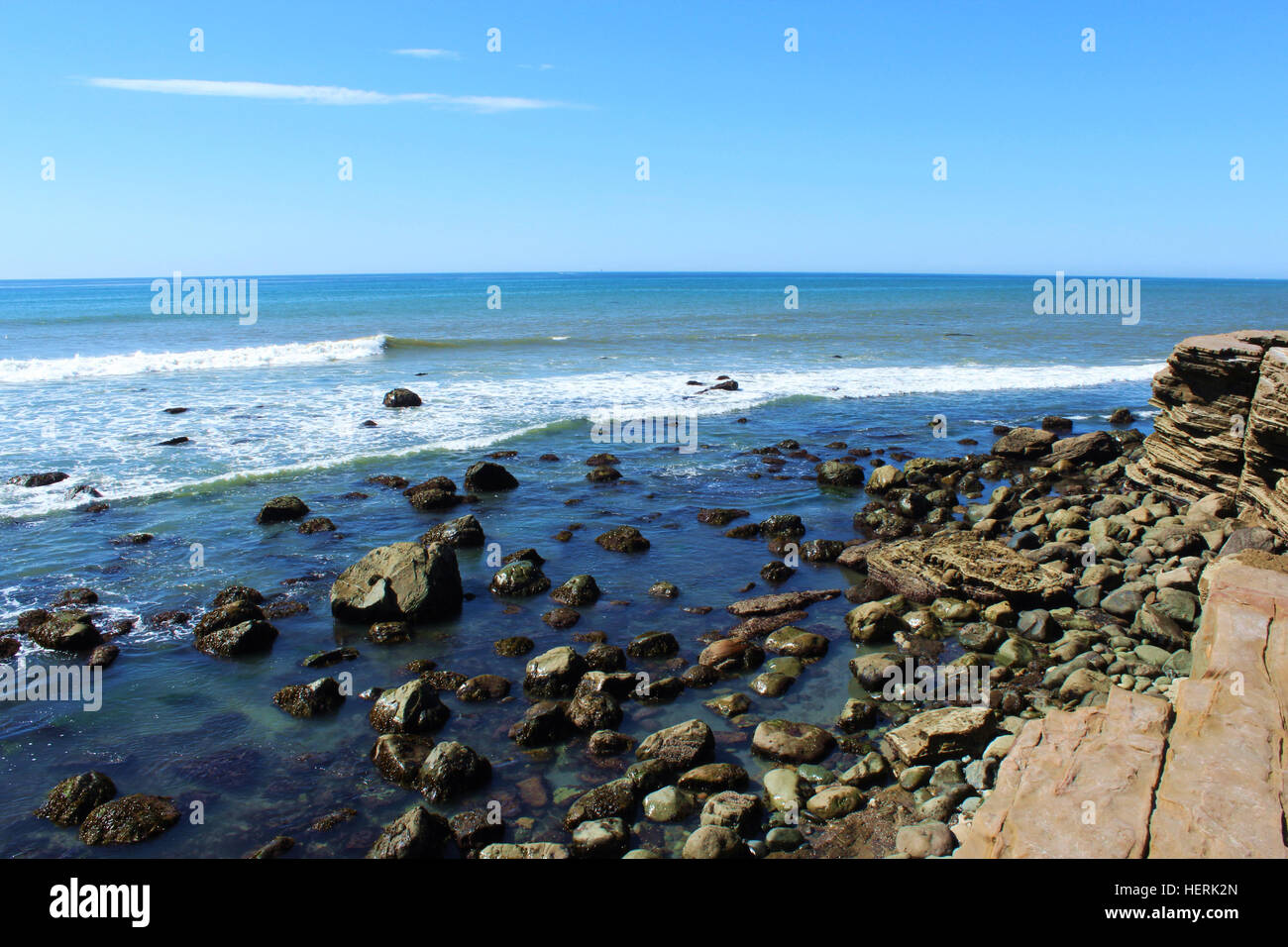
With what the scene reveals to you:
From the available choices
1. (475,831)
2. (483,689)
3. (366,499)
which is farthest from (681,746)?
(366,499)

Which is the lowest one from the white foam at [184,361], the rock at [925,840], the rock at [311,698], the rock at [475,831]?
the rock at [475,831]

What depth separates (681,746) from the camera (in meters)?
8.03

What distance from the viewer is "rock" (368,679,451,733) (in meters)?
8.62

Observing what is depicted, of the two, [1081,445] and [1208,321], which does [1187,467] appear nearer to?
[1081,445]

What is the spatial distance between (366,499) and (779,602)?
916 centimetres

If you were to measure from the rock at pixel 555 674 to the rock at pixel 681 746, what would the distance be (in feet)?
4.81

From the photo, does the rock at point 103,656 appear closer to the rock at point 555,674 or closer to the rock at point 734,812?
the rock at point 555,674

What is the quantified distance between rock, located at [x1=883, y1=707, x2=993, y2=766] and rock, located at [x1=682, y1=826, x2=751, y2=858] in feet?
6.98

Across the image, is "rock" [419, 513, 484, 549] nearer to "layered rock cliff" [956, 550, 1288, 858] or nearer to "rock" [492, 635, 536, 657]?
"rock" [492, 635, 536, 657]

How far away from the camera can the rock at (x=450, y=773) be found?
7578 millimetres

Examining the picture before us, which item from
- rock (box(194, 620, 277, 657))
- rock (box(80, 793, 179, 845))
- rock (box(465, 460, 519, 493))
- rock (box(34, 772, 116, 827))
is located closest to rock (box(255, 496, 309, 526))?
rock (box(465, 460, 519, 493))

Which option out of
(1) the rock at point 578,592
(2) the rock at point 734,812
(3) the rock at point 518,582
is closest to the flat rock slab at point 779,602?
(1) the rock at point 578,592

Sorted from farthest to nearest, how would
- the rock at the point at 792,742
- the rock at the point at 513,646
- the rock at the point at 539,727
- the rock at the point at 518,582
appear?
the rock at the point at 518,582, the rock at the point at 513,646, the rock at the point at 539,727, the rock at the point at 792,742

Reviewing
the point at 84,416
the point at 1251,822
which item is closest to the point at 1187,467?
the point at 1251,822
